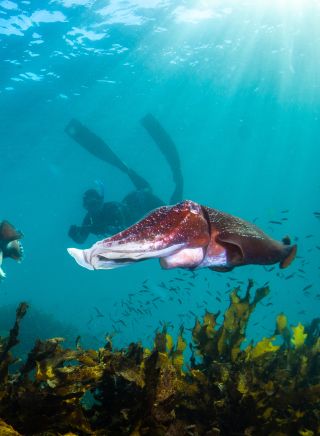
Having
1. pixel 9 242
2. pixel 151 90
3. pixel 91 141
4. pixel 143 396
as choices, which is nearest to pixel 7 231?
pixel 9 242

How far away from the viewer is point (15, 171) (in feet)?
149

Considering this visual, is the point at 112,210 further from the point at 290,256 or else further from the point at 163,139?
the point at 163,139

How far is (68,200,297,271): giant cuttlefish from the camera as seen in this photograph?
1.56 metres

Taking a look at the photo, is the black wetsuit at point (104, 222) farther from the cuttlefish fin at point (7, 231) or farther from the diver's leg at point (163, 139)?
the diver's leg at point (163, 139)

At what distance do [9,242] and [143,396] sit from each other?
3769 millimetres

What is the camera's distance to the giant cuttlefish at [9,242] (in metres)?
4.38

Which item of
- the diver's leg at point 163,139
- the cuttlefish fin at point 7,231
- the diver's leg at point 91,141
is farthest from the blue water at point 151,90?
the diver's leg at point 163,139

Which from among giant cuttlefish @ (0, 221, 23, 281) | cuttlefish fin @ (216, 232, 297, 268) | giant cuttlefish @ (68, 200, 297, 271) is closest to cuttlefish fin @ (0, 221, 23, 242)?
giant cuttlefish @ (0, 221, 23, 281)

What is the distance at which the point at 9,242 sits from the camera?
490 cm

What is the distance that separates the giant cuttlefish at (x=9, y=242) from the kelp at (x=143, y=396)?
2236mm

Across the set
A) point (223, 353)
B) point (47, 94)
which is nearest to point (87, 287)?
point (47, 94)

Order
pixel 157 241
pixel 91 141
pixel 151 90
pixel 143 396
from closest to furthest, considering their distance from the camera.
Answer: pixel 157 241
pixel 143 396
pixel 91 141
pixel 151 90

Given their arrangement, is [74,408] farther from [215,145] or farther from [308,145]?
[308,145]

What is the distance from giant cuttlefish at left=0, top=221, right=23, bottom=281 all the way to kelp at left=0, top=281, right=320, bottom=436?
2.24 meters
